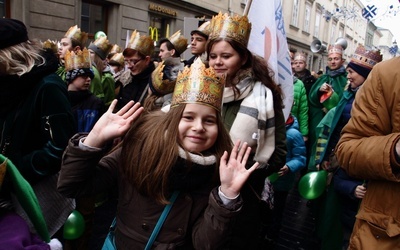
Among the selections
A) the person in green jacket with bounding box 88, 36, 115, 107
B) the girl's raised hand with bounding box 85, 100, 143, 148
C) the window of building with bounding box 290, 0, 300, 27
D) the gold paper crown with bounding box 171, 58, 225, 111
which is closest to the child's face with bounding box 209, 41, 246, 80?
the gold paper crown with bounding box 171, 58, 225, 111

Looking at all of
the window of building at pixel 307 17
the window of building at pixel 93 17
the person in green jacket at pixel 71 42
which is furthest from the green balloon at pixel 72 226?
the window of building at pixel 307 17

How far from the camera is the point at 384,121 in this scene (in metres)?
1.71

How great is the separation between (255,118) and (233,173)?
2.68ft

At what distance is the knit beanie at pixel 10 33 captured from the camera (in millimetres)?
1982

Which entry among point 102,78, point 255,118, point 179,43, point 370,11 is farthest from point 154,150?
point 370,11

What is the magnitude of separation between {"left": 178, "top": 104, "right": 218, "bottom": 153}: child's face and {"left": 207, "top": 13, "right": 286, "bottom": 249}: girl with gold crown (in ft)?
1.73

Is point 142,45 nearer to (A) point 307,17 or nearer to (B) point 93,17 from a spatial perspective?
(B) point 93,17

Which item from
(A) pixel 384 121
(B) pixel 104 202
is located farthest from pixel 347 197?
(B) pixel 104 202

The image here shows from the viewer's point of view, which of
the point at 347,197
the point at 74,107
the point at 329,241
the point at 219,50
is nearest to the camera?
the point at 219,50

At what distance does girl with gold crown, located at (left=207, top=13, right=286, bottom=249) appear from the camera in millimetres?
2336

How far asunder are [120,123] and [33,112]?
2.56 feet

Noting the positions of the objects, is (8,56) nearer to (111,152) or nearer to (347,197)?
(111,152)

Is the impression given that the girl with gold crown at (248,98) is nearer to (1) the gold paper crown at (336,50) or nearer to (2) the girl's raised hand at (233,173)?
(2) the girl's raised hand at (233,173)

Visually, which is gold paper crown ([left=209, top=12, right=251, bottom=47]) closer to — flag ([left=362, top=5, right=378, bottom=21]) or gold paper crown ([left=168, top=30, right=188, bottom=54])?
gold paper crown ([left=168, top=30, right=188, bottom=54])
